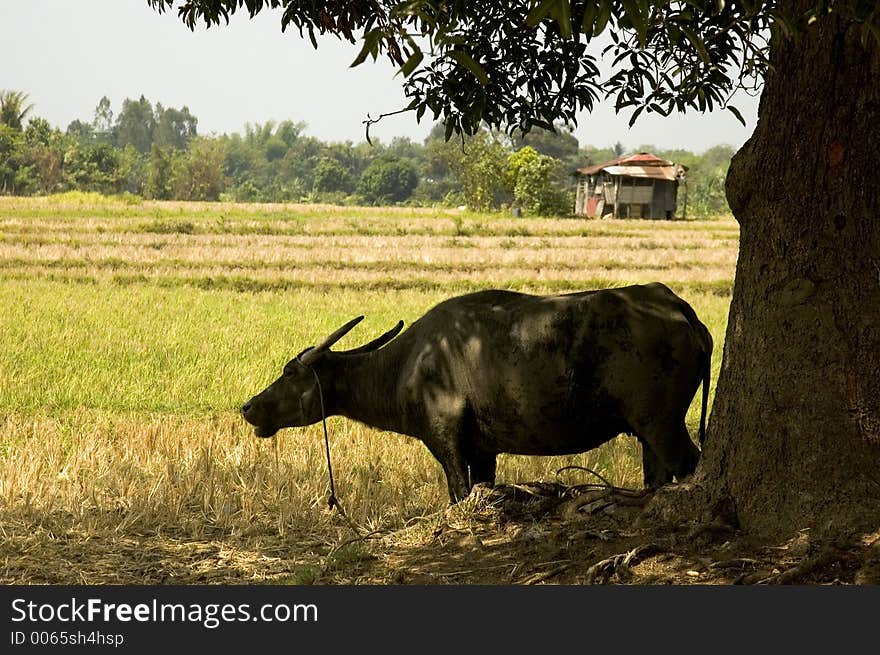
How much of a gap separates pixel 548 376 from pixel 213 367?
6.00 metres

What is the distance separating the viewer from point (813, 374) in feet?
15.3

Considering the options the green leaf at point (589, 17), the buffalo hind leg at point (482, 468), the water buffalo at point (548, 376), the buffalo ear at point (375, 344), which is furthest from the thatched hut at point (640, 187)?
the green leaf at point (589, 17)

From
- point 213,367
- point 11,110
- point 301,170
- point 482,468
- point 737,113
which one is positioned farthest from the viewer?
point 301,170

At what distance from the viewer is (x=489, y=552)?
507cm

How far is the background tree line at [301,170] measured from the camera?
3572 centimetres

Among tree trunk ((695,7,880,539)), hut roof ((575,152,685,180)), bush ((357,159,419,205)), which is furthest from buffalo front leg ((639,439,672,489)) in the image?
bush ((357,159,419,205))

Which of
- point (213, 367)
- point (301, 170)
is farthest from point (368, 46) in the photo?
point (301, 170)

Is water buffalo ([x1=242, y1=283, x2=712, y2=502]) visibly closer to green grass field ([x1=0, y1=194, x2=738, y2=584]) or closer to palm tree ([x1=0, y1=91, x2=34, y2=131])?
green grass field ([x1=0, y1=194, x2=738, y2=584])

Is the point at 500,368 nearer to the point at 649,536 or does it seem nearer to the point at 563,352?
the point at 563,352

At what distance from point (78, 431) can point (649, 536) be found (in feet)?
15.9

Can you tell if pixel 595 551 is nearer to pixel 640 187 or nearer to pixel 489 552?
pixel 489 552

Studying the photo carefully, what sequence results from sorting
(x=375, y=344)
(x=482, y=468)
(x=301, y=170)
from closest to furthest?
(x=482, y=468) < (x=375, y=344) < (x=301, y=170)

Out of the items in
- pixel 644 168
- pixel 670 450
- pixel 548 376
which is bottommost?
pixel 670 450

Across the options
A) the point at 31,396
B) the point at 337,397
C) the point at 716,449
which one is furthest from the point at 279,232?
the point at 716,449
